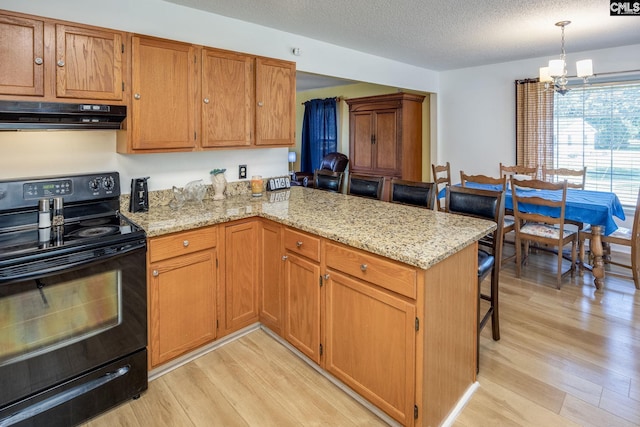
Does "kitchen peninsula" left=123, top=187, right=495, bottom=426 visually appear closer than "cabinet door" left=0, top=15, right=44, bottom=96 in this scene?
Yes

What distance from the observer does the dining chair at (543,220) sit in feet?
11.4

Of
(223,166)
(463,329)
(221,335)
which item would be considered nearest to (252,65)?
(223,166)

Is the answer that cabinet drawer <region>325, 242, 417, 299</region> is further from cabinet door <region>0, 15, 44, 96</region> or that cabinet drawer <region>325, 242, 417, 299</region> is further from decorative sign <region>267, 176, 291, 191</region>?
cabinet door <region>0, 15, 44, 96</region>

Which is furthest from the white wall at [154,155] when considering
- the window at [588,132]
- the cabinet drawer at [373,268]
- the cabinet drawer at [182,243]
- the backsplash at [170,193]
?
the window at [588,132]

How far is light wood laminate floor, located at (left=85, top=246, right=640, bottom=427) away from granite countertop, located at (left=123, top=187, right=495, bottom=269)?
88cm

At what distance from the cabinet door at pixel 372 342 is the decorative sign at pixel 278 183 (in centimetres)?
161

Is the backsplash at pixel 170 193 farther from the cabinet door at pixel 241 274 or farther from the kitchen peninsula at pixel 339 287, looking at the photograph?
the cabinet door at pixel 241 274

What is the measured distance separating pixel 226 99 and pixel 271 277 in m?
1.32

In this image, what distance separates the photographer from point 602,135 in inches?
178

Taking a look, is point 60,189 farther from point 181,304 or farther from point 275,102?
point 275,102

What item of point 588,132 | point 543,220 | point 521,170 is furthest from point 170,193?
point 588,132

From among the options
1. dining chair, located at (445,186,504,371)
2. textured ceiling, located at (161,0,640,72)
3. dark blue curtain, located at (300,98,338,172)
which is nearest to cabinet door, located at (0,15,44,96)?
textured ceiling, located at (161,0,640,72)

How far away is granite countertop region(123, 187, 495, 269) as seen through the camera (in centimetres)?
170

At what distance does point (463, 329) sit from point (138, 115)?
224 cm
